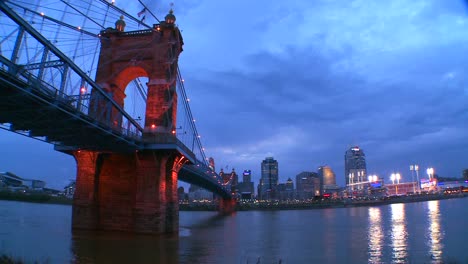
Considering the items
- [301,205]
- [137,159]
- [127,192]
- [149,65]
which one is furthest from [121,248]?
[301,205]

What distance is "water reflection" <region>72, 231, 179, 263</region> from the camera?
74.7ft

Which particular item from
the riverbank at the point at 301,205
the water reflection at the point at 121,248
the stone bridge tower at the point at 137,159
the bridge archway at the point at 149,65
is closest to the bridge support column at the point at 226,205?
the riverbank at the point at 301,205

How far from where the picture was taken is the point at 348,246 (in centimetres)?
3003

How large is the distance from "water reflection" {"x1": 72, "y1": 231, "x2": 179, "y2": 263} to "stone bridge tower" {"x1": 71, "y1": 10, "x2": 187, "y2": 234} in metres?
1.83

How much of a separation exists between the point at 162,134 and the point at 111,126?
19.6ft

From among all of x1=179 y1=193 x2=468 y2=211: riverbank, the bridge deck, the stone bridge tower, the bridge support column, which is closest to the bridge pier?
the stone bridge tower

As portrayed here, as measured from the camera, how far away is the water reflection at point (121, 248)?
74.7ft

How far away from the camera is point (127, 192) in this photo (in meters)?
36.1

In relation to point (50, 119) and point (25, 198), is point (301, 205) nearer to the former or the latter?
point (25, 198)

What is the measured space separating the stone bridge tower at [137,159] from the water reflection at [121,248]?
183 centimetres

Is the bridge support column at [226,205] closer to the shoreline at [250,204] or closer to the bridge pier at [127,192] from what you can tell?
the shoreline at [250,204]

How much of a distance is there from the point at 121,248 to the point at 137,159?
9338mm

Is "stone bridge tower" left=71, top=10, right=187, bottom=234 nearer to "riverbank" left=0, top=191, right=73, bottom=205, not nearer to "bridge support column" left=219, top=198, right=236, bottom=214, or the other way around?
"bridge support column" left=219, top=198, right=236, bottom=214

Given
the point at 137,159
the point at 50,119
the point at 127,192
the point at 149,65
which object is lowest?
the point at 127,192
